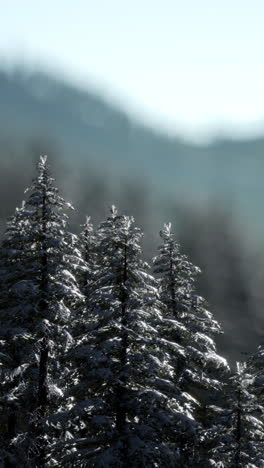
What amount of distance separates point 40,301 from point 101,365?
3.77 m

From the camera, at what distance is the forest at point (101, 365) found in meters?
14.2

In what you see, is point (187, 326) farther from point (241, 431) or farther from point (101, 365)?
point (101, 365)

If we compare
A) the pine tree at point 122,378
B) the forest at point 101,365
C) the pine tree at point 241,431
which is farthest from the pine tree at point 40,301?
the pine tree at point 241,431

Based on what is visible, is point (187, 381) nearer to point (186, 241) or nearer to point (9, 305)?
point (9, 305)

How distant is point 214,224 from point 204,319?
399ft

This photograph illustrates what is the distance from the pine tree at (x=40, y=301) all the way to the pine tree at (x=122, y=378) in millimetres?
1450

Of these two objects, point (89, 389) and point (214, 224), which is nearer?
point (89, 389)

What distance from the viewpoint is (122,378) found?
14727 mm

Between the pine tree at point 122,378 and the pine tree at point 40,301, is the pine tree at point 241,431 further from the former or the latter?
the pine tree at point 40,301

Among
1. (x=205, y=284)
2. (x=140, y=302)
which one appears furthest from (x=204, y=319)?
(x=205, y=284)

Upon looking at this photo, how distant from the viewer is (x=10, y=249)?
65.1 ft

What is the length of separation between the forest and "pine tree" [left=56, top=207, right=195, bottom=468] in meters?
0.03

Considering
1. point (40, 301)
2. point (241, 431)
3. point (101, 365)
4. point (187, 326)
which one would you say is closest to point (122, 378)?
point (101, 365)

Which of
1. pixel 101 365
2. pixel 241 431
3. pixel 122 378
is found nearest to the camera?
pixel 101 365
